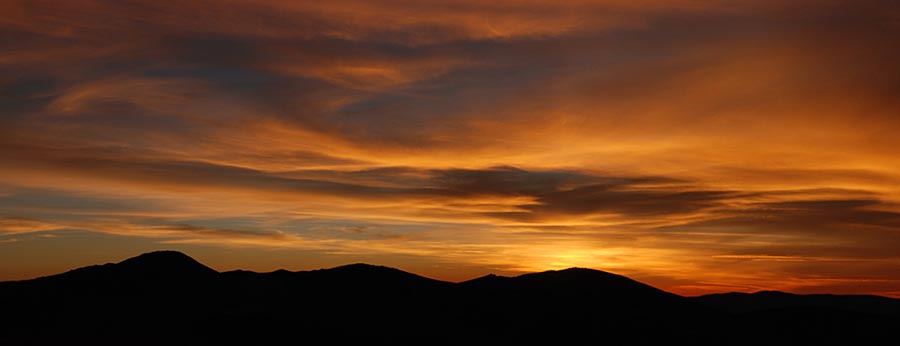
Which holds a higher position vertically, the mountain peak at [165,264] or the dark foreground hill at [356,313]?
the mountain peak at [165,264]

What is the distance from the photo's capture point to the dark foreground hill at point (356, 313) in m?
93.8

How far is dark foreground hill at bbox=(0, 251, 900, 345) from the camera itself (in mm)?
93812

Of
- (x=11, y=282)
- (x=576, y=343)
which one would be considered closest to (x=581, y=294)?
(x=576, y=343)

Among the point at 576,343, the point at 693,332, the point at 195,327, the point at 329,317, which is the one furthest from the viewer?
the point at 693,332

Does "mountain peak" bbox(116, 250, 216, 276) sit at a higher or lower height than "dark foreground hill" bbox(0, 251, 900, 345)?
higher

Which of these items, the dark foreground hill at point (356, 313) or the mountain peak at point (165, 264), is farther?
the mountain peak at point (165, 264)

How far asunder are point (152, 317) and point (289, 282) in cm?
2765

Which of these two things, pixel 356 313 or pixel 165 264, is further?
pixel 165 264

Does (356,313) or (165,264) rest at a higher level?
(165,264)

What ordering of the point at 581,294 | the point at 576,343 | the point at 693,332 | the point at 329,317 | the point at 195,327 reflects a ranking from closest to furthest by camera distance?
the point at 195,327 → the point at 329,317 → the point at 576,343 → the point at 693,332 → the point at 581,294

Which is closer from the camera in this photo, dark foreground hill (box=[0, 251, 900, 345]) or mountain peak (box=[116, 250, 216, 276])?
dark foreground hill (box=[0, 251, 900, 345])

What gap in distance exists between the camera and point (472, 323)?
371 feet

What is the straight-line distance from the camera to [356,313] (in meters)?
107

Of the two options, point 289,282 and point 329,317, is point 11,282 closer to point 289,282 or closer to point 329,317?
point 289,282
